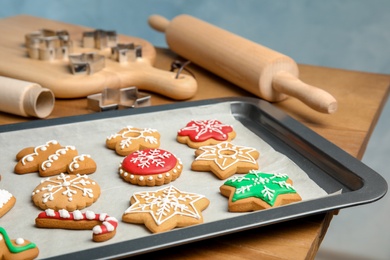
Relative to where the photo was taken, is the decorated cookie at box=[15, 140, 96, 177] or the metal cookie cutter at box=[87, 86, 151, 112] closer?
the decorated cookie at box=[15, 140, 96, 177]

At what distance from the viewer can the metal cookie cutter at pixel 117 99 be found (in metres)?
1.35

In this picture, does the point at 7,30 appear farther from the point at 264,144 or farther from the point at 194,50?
the point at 264,144

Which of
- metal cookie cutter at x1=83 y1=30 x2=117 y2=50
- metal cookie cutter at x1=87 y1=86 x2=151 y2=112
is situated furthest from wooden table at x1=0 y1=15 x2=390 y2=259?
metal cookie cutter at x1=83 y1=30 x2=117 y2=50

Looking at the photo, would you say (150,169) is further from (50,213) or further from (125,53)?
(125,53)

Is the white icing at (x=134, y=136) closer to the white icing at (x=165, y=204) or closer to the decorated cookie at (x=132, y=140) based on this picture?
the decorated cookie at (x=132, y=140)

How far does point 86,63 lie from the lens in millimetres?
1435

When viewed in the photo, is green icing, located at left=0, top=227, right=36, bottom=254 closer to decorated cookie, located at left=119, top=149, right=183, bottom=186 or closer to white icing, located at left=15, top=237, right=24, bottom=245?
white icing, located at left=15, top=237, right=24, bottom=245

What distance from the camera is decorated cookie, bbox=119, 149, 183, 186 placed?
41.0 inches

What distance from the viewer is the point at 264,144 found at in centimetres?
121

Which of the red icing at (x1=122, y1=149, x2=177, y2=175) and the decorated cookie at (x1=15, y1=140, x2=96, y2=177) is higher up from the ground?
the red icing at (x1=122, y1=149, x2=177, y2=175)

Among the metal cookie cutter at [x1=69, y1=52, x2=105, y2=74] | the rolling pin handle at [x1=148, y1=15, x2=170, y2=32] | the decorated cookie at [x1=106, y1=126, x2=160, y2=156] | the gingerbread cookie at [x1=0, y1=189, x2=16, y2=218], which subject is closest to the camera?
the gingerbread cookie at [x1=0, y1=189, x2=16, y2=218]

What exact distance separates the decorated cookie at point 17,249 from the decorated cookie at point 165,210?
14 centimetres

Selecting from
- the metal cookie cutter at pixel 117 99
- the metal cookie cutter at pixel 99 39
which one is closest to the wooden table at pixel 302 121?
the metal cookie cutter at pixel 117 99

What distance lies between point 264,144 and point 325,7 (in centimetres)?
131
